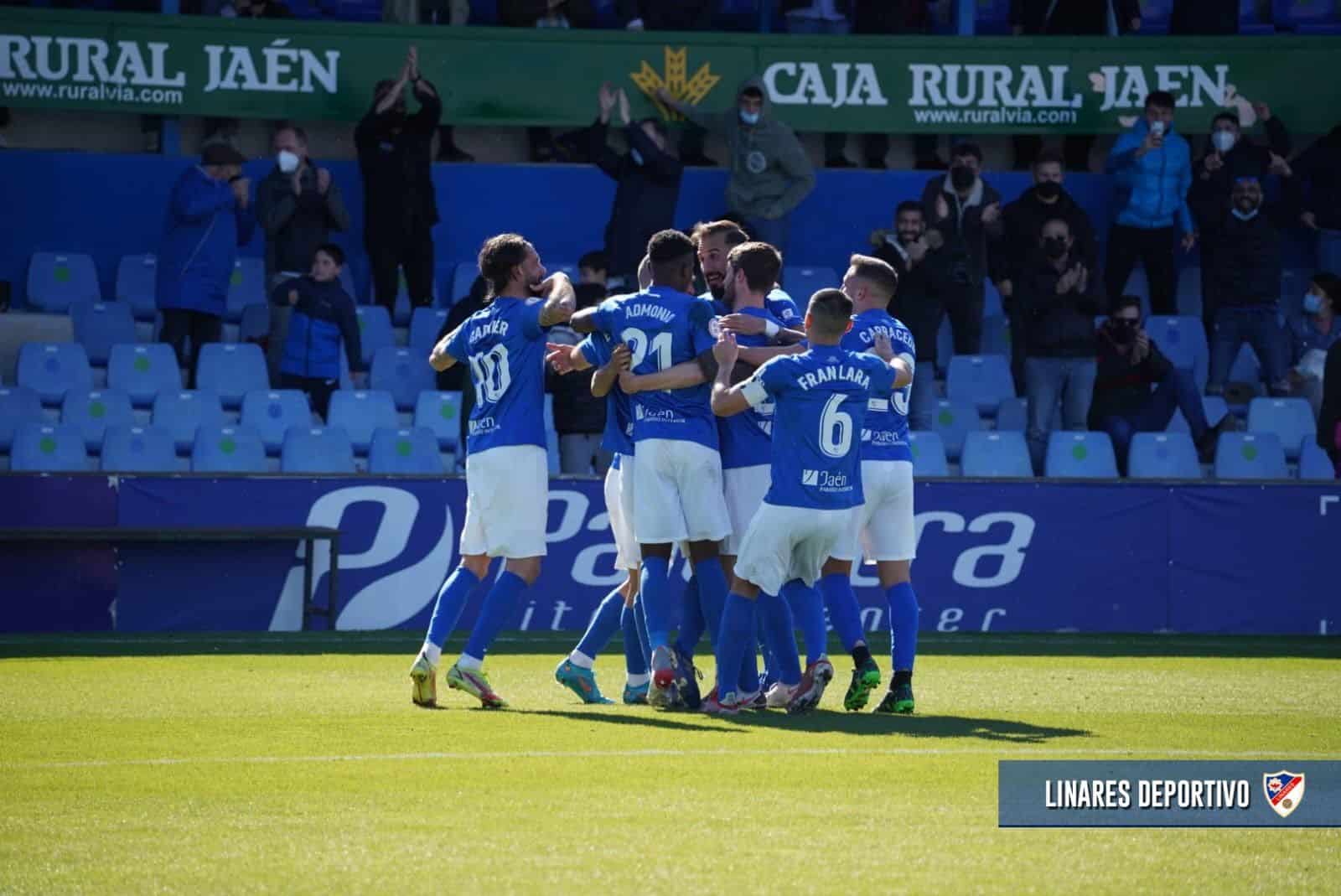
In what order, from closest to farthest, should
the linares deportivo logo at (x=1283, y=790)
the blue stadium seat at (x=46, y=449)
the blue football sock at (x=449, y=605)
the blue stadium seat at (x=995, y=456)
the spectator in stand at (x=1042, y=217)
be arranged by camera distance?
the linares deportivo logo at (x=1283, y=790) < the blue football sock at (x=449, y=605) < the blue stadium seat at (x=46, y=449) < the blue stadium seat at (x=995, y=456) < the spectator in stand at (x=1042, y=217)

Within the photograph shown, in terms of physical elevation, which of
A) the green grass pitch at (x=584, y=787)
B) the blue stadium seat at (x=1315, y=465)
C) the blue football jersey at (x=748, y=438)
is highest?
the blue football jersey at (x=748, y=438)

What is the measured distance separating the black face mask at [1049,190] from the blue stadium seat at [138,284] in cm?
754

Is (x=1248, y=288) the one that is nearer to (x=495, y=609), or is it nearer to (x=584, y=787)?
(x=495, y=609)

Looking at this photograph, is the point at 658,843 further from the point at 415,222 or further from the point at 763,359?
the point at 415,222

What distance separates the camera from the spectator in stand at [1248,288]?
17766 millimetres

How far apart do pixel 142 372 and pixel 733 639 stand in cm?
899

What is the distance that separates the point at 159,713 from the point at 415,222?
9067 mm

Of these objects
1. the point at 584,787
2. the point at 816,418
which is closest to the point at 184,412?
the point at 816,418

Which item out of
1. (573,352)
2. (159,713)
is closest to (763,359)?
(573,352)

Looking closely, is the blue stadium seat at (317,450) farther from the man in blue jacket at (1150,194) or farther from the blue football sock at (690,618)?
the man in blue jacket at (1150,194)

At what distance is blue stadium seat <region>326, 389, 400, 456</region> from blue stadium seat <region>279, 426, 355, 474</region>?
1.68 ft

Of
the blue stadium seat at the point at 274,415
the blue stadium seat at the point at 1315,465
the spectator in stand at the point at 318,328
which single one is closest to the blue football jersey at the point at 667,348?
the blue stadium seat at the point at 274,415

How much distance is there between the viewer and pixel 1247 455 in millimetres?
16969

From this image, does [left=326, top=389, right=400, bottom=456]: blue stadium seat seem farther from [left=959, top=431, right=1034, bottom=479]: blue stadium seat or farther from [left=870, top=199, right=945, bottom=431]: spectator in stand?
[left=959, top=431, right=1034, bottom=479]: blue stadium seat
